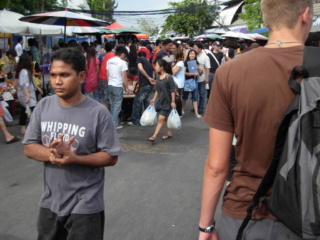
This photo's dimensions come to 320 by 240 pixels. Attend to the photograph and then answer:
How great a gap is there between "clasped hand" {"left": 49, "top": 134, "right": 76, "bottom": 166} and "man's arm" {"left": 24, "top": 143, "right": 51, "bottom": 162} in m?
0.12

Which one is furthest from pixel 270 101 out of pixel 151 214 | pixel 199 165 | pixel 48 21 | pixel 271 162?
pixel 48 21

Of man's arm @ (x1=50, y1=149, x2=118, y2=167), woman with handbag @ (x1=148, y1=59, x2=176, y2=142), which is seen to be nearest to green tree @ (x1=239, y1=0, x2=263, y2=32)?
woman with handbag @ (x1=148, y1=59, x2=176, y2=142)

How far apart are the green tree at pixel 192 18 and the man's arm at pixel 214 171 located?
42.1 meters

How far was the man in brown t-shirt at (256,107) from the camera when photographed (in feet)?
5.30

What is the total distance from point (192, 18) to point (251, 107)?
4296 centimetres

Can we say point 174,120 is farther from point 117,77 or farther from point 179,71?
point 179,71

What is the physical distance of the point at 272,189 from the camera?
1531 mm

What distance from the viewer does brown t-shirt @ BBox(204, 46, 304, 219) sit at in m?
1.61

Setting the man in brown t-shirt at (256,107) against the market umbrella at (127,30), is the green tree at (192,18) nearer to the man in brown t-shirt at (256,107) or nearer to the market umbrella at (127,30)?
the market umbrella at (127,30)

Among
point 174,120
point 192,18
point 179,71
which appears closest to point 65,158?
point 174,120

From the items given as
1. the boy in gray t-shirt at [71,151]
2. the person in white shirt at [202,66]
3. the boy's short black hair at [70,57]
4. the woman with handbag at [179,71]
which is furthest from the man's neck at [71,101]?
the person in white shirt at [202,66]

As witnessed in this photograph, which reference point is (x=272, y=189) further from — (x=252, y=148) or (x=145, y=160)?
(x=145, y=160)

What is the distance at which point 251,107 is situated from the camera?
5.39ft

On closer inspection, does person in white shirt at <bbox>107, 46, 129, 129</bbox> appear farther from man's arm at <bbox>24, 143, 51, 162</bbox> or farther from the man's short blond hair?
the man's short blond hair
